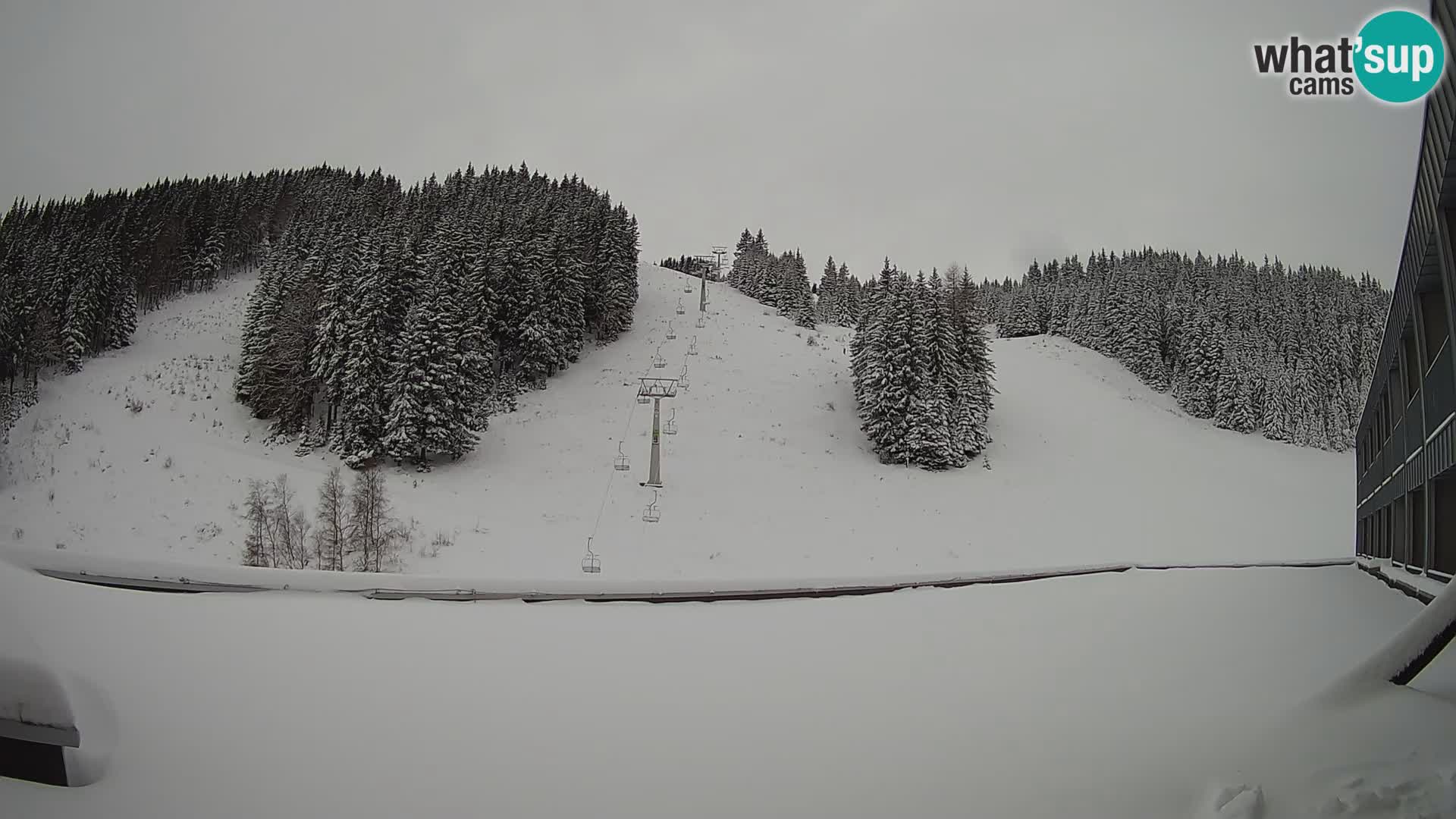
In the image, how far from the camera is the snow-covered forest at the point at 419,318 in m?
31.6

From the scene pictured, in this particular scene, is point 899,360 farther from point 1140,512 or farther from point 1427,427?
point 1427,427

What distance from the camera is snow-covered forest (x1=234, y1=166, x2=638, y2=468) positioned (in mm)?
31562

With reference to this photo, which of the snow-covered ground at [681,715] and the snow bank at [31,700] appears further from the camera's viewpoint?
the snow-covered ground at [681,715]

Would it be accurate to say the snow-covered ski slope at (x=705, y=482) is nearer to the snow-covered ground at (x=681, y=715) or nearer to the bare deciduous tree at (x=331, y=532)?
the bare deciduous tree at (x=331, y=532)

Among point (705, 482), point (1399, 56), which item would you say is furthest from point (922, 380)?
point (1399, 56)

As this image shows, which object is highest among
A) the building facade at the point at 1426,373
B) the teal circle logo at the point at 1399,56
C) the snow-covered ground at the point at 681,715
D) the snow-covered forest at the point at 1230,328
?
the snow-covered forest at the point at 1230,328

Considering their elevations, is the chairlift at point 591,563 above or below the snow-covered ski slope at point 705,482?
below

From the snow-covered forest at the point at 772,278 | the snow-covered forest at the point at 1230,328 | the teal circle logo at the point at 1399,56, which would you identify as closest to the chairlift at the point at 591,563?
the teal circle logo at the point at 1399,56

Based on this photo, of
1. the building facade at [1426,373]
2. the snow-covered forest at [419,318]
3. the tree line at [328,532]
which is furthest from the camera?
the snow-covered forest at [419,318]

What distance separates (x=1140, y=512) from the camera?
3291cm

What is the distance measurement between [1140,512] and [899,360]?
15.0 m

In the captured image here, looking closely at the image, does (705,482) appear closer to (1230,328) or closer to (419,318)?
(419,318)

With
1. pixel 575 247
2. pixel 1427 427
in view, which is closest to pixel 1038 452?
pixel 1427 427

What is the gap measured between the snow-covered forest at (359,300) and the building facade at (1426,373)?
58.4 feet
